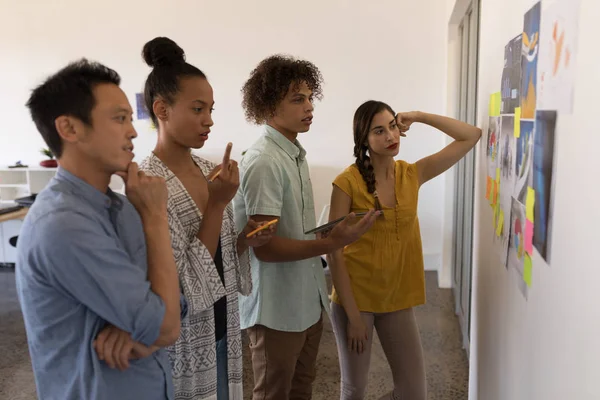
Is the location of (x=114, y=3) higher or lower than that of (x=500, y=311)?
higher

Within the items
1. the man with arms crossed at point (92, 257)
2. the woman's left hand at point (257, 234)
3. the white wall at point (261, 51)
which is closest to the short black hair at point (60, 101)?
the man with arms crossed at point (92, 257)

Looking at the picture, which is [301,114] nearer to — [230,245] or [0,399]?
[230,245]

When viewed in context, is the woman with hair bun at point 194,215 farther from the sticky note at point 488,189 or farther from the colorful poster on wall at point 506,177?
the sticky note at point 488,189

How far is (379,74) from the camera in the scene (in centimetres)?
465

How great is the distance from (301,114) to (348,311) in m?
0.71

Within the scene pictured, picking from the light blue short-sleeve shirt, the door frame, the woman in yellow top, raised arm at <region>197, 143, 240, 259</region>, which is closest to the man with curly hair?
the light blue short-sleeve shirt

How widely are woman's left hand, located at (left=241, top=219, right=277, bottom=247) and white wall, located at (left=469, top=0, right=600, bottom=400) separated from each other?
0.70 metres

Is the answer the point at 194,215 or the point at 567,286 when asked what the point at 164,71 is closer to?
the point at 194,215

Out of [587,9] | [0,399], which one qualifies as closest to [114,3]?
[0,399]

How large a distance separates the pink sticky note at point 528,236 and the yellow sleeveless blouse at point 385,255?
25.9 inches

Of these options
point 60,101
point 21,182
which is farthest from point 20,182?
point 60,101

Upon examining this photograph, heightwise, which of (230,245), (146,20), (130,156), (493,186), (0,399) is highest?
(146,20)

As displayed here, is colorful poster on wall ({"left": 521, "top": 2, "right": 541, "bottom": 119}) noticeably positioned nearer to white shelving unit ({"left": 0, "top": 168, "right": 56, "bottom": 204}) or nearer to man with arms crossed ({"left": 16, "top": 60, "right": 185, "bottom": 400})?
man with arms crossed ({"left": 16, "top": 60, "right": 185, "bottom": 400})

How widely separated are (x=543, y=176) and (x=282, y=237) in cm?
86
